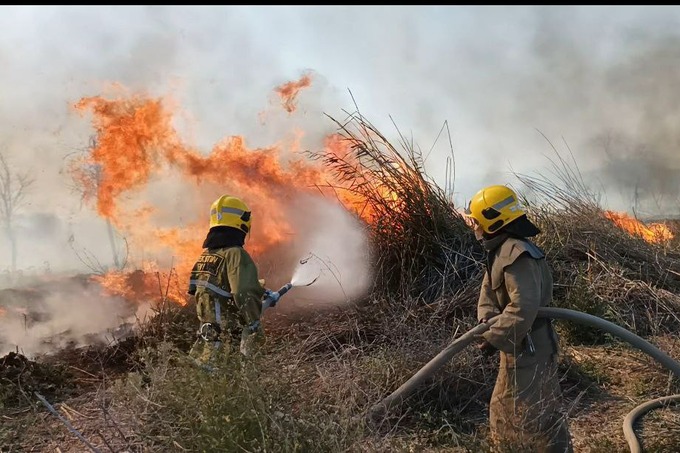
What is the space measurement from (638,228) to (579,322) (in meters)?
5.56

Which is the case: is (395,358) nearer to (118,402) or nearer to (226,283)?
(226,283)

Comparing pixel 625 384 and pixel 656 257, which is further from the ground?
pixel 656 257

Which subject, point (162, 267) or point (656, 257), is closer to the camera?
point (656, 257)

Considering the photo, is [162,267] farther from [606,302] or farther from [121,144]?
[606,302]

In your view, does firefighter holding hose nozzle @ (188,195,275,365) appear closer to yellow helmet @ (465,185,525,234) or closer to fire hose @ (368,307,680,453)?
fire hose @ (368,307,680,453)

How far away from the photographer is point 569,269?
714cm

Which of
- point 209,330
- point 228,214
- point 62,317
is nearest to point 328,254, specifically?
point 228,214

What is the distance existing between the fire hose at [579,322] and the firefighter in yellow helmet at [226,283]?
1.19 metres

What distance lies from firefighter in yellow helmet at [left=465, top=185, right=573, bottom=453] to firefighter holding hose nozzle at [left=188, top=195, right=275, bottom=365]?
177 centimetres

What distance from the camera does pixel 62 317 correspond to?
8211 mm

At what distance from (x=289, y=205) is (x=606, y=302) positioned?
4245 millimetres

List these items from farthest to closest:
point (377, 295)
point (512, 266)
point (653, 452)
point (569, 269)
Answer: point (569, 269), point (377, 295), point (653, 452), point (512, 266)

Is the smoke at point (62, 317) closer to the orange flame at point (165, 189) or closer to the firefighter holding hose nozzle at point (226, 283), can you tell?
the orange flame at point (165, 189)

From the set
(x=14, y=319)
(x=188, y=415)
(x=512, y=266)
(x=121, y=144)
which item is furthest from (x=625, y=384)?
(x=14, y=319)
